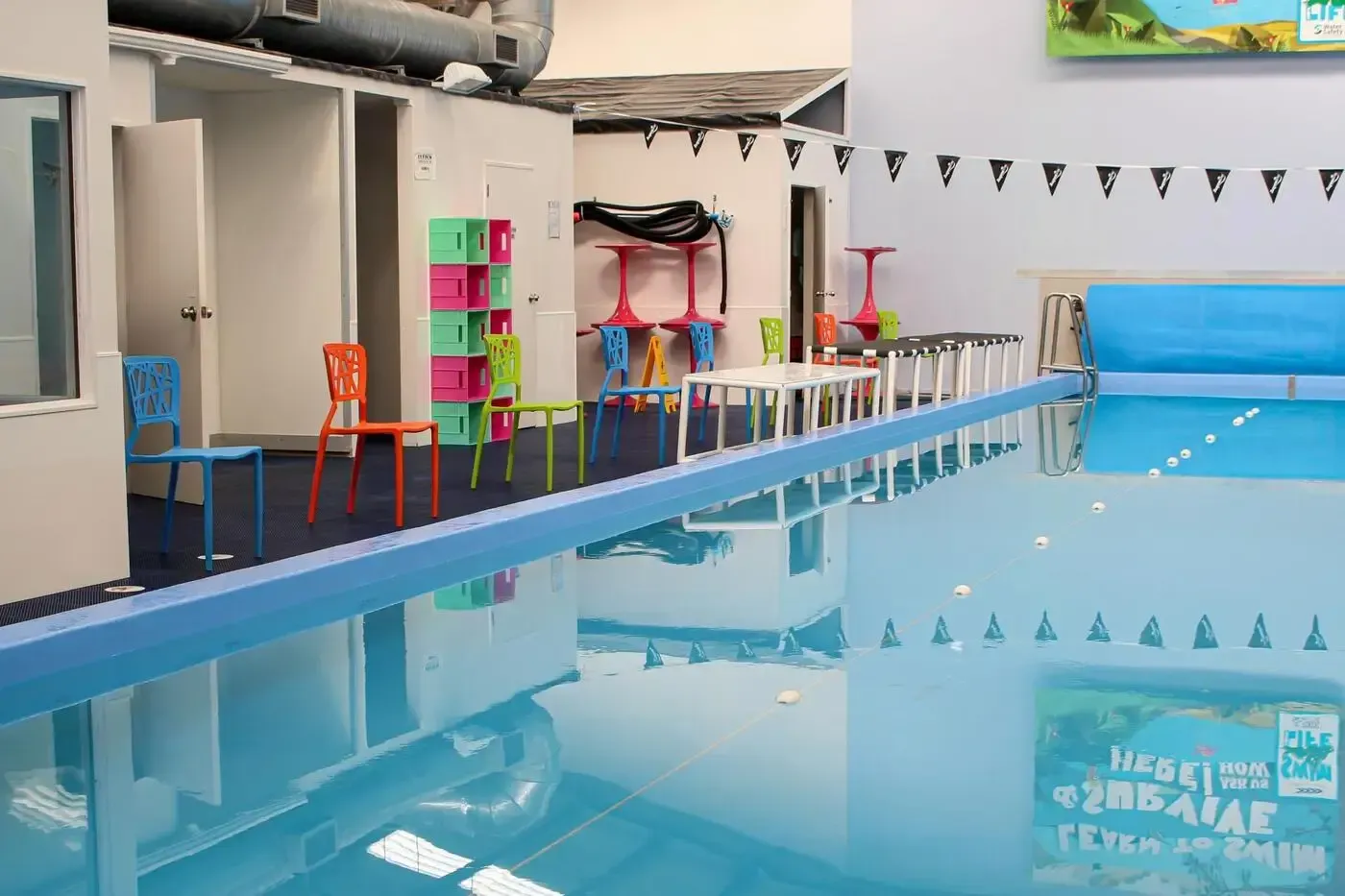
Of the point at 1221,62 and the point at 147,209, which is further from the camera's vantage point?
the point at 1221,62

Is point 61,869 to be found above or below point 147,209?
below

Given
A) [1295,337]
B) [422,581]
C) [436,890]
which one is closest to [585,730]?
[436,890]

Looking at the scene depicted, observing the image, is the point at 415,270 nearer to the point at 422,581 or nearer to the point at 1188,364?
the point at 422,581

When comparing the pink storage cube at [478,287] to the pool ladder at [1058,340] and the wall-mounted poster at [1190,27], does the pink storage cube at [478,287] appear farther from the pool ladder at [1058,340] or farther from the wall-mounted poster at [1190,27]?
the wall-mounted poster at [1190,27]

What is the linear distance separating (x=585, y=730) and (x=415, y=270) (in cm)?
612

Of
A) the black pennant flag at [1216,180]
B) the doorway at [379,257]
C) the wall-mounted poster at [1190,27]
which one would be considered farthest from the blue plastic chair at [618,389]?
the wall-mounted poster at [1190,27]

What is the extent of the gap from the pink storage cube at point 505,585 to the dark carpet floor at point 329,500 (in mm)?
546

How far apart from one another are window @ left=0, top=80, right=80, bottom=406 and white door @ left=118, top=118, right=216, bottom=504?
1393 mm

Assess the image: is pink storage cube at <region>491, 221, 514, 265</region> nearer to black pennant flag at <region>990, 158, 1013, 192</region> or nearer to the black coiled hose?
the black coiled hose

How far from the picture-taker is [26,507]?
534 centimetres

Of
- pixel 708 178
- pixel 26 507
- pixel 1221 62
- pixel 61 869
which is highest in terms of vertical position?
pixel 1221 62

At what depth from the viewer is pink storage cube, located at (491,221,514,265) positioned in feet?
33.8

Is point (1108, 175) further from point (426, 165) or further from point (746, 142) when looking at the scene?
point (426, 165)

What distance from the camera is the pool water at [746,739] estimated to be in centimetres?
335
